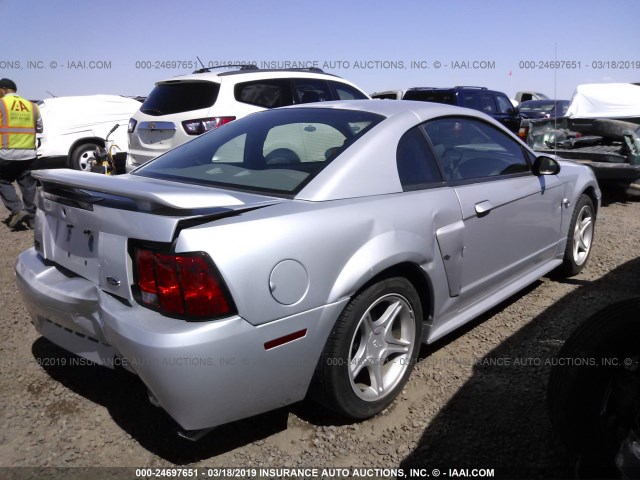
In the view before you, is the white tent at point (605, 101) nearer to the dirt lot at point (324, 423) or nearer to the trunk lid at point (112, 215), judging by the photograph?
the dirt lot at point (324, 423)

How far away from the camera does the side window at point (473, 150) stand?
2.90m

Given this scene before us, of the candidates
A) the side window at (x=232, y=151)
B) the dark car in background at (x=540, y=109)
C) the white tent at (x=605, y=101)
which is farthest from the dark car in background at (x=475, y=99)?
the side window at (x=232, y=151)

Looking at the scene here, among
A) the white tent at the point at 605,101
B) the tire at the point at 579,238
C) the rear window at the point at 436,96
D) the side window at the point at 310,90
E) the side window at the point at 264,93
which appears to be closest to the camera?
the tire at the point at 579,238

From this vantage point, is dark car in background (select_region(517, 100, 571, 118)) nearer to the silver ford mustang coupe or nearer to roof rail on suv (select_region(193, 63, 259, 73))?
roof rail on suv (select_region(193, 63, 259, 73))

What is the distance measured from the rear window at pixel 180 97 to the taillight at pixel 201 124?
0.17 metres

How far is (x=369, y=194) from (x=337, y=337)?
2.25 ft

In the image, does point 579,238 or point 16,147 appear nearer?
point 579,238

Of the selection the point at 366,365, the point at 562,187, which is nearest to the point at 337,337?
the point at 366,365

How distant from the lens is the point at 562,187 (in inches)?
148

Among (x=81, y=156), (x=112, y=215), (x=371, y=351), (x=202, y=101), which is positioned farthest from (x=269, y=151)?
(x=81, y=156)

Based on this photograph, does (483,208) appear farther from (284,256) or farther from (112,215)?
(112,215)

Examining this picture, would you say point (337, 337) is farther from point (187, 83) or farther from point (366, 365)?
point (187, 83)

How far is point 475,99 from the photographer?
11.2m

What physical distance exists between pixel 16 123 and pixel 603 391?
6.62m
